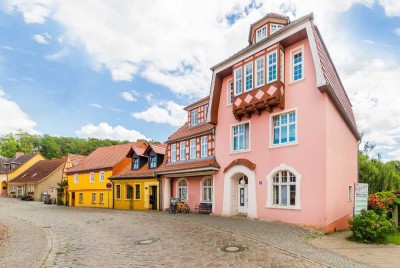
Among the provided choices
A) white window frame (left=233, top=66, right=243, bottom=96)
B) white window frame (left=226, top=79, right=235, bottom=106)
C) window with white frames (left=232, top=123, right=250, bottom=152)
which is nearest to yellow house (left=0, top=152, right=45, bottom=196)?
white window frame (left=226, top=79, right=235, bottom=106)

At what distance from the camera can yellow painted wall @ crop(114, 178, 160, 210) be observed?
26984mm

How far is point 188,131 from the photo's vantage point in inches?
991

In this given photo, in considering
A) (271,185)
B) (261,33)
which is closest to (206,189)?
(271,185)

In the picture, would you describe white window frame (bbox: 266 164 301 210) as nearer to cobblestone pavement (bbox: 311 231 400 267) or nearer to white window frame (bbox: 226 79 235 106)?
cobblestone pavement (bbox: 311 231 400 267)

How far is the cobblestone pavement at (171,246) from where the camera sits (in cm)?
911

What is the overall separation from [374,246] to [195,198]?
13.1 metres

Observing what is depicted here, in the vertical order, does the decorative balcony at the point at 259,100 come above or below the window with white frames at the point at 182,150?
above

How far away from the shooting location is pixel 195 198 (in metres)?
22.6

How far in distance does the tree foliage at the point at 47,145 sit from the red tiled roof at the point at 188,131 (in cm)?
5154

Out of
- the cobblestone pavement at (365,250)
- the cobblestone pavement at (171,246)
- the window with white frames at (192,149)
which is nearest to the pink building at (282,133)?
the cobblestone pavement at (171,246)

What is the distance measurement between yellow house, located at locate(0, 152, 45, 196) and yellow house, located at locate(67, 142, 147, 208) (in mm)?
26113

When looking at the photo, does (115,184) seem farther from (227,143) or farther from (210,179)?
(227,143)

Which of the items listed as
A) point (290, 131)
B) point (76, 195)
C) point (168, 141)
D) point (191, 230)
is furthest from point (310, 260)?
point (76, 195)

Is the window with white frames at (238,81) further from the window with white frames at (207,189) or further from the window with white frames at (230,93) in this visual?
the window with white frames at (207,189)
